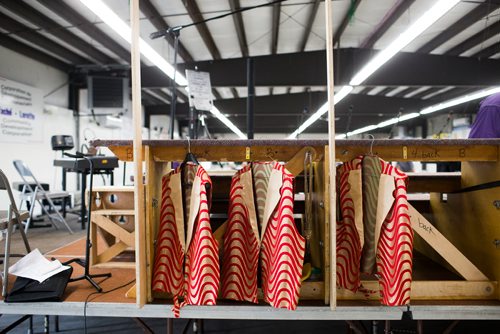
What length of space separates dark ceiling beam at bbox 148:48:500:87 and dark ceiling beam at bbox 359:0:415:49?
61 centimetres

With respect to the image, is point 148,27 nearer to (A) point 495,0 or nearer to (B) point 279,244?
(B) point 279,244

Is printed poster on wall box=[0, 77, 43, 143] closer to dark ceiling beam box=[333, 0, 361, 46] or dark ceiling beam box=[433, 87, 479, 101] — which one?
dark ceiling beam box=[333, 0, 361, 46]

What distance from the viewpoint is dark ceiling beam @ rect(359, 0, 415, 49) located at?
4589 millimetres

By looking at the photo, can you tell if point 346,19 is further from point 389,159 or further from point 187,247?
point 187,247

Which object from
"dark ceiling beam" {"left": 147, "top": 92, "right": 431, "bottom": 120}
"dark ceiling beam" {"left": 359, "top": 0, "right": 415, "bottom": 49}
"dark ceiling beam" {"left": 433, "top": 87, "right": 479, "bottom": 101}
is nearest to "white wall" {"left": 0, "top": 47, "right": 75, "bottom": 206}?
"dark ceiling beam" {"left": 147, "top": 92, "right": 431, "bottom": 120}

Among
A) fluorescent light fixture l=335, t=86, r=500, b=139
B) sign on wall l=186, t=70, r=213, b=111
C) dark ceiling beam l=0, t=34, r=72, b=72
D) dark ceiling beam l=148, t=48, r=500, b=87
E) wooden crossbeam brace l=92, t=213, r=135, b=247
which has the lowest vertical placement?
wooden crossbeam brace l=92, t=213, r=135, b=247

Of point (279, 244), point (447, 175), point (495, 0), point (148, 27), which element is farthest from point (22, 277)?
point (495, 0)

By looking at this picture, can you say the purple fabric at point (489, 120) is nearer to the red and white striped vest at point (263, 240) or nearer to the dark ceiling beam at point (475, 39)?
the red and white striped vest at point (263, 240)

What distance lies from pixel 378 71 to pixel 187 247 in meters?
5.88

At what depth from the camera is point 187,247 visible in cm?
158

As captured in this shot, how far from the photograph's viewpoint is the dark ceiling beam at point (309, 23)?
4699 mm

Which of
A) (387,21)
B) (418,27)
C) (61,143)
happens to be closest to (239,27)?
(387,21)

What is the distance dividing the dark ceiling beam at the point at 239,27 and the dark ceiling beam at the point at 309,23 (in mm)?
1041

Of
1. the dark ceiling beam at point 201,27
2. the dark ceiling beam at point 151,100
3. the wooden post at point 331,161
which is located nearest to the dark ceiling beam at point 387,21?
the dark ceiling beam at point 201,27
